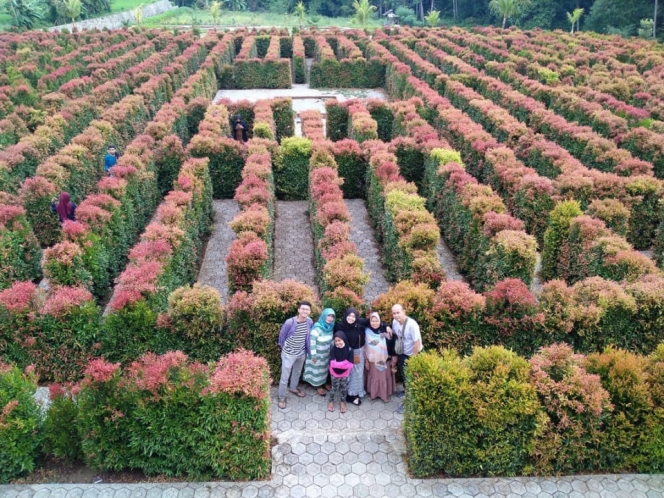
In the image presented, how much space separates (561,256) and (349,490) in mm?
8091

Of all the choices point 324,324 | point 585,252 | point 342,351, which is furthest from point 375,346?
point 585,252

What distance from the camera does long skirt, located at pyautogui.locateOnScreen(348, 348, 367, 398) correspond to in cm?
796

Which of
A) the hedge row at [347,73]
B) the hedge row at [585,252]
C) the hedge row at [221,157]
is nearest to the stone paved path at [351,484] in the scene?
the hedge row at [585,252]

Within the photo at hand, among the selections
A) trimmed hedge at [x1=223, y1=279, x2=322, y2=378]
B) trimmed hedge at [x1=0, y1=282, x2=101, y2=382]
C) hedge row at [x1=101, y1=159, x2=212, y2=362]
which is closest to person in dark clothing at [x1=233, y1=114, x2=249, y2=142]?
hedge row at [x1=101, y1=159, x2=212, y2=362]

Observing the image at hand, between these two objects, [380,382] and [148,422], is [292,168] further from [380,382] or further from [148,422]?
[148,422]

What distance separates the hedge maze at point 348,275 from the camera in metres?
6.59

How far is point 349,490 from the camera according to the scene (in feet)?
21.8

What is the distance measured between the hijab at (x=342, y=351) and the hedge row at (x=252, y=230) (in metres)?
2.70

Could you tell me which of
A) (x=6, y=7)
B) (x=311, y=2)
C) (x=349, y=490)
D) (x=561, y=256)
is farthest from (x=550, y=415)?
(x=311, y=2)

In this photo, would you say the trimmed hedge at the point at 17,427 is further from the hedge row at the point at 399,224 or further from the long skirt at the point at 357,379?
the hedge row at the point at 399,224

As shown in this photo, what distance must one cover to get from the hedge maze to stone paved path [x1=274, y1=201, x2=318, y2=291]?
72 centimetres

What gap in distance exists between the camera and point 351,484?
6.73m

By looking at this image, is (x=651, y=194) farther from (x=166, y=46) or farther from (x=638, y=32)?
(x=638, y=32)

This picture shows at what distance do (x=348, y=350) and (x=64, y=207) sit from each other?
9375 millimetres
